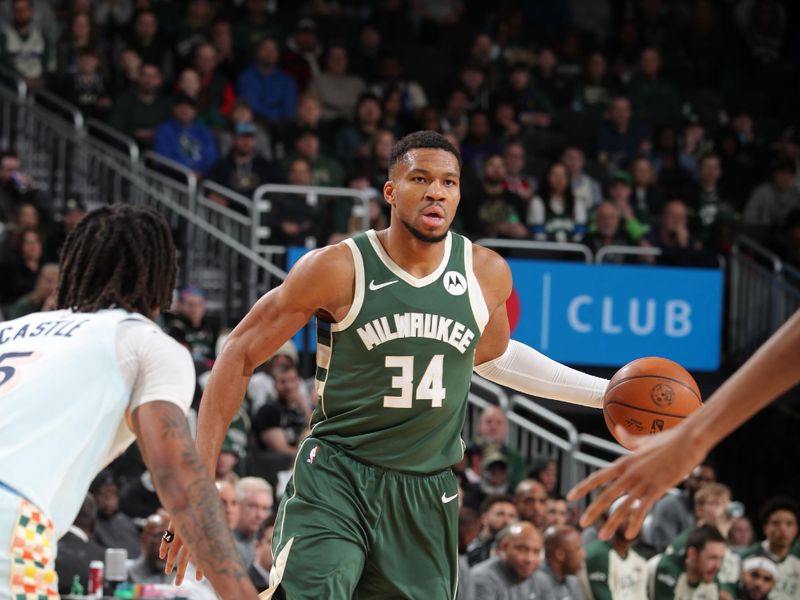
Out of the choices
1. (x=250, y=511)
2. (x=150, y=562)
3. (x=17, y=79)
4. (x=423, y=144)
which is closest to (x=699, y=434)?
(x=423, y=144)

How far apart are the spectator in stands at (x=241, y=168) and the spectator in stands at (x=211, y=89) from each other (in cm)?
94

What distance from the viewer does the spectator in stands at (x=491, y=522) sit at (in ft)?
33.0

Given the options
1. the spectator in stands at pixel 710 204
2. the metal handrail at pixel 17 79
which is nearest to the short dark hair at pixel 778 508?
the spectator in stands at pixel 710 204

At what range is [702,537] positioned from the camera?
34.8ft

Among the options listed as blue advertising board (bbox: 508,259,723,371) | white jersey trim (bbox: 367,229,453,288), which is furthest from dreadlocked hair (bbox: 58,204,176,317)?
blue advertising board (bbox: 508,259,723,371)

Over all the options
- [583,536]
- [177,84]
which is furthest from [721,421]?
[177,84]

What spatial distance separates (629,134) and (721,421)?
45.6 feet

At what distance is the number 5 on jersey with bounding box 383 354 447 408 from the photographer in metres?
5.16

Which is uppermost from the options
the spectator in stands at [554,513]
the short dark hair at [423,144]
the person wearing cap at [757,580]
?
the short dark hair at [423,144]

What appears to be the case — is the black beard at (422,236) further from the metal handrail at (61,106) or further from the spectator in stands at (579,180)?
the spectator in stands at (579,180)

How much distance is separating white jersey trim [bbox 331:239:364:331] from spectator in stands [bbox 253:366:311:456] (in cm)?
521

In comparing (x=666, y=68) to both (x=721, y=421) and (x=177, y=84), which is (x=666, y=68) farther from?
(x=721, y=421)

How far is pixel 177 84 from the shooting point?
14227mm

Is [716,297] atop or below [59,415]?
below
